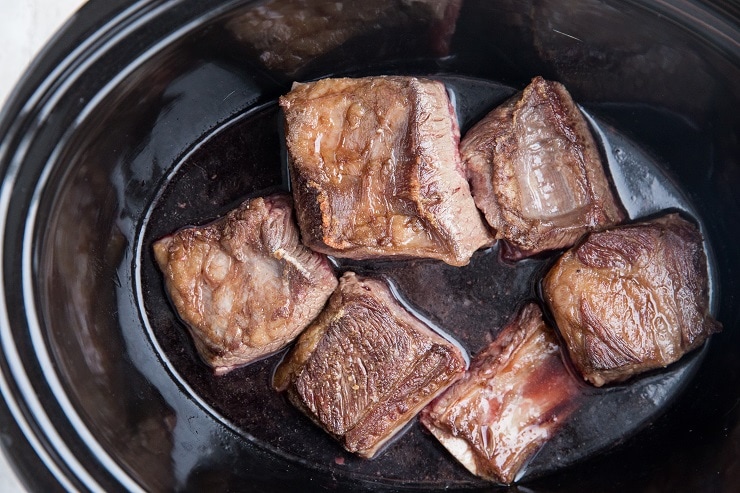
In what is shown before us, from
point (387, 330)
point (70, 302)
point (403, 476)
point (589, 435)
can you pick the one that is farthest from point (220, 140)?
point (589, 435)

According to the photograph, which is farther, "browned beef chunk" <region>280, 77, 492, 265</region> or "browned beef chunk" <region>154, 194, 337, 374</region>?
"browned beef chunk" <region>154, 194, 337, 374</region>

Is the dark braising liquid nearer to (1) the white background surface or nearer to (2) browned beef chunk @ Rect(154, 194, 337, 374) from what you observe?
→ (2) browned beef chunk @ Rect(154, 194, 337, 374)

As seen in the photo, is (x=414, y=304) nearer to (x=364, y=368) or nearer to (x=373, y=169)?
(x=364, y=368)

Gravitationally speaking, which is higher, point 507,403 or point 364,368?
point 364,368

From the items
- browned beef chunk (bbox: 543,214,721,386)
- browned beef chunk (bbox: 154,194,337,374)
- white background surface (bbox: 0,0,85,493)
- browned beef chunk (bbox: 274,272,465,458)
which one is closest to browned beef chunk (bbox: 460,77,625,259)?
browned beef chunk (bbox: 543,214,721,386)

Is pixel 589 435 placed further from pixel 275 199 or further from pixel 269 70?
pixel 269 70

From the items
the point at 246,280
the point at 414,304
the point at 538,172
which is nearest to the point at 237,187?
the point at 246,280
